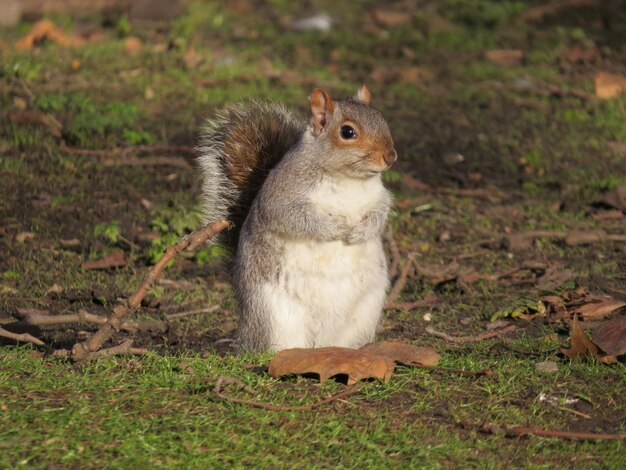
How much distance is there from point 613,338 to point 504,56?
5.69 metres

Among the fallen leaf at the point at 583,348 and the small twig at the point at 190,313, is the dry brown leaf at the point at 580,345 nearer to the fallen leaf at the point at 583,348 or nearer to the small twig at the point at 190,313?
the fallen leaf at the point at 583,348

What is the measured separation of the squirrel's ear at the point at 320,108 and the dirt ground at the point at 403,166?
3.31 feet

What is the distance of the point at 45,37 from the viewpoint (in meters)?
8.67

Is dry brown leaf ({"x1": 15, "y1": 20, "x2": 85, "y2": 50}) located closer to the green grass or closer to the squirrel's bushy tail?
the squirrel's bushy tail

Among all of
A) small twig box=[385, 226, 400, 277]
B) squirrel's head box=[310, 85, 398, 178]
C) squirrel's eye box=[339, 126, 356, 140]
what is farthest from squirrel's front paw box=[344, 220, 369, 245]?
small twig box=[385, 226, 400, 277]

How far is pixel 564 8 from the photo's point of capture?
1048cm

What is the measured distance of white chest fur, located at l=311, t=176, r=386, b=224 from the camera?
4180 mm

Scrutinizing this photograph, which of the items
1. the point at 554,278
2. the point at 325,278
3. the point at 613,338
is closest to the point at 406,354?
the point at 325,278

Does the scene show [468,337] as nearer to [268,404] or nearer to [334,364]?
[334,364]

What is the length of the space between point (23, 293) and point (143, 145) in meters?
1.99

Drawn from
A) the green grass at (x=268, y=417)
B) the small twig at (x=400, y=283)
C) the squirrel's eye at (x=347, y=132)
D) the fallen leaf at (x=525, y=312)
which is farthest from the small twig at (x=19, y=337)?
the fallen leaf at (x=525, y=312)

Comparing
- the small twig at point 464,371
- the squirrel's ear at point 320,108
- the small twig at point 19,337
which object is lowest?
the small twig at point 19,337

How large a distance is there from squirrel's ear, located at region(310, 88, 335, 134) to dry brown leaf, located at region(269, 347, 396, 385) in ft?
3.34

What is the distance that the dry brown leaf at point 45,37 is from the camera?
8.51m
